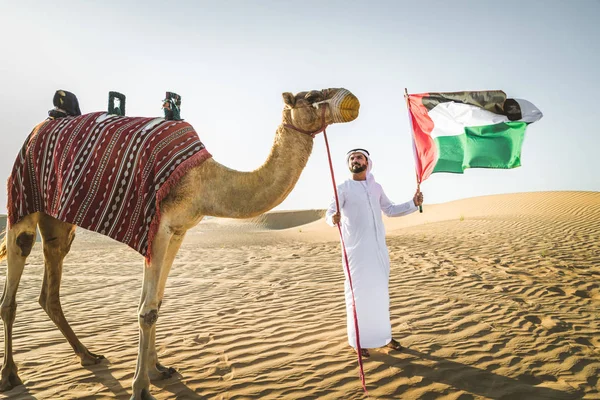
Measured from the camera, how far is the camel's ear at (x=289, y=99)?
2.94 metres

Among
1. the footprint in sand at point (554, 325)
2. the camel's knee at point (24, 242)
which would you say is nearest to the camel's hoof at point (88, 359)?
the camel's knee at point (24, 242)

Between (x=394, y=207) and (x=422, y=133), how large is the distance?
1044 millimetres

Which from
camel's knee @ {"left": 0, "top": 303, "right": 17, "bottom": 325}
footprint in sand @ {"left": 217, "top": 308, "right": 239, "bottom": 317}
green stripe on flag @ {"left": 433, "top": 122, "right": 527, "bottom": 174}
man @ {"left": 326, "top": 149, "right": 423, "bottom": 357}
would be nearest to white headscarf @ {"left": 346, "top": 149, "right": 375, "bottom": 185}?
man @ {"left": 326, "top": 149, "right": 423, "bottom": 357}

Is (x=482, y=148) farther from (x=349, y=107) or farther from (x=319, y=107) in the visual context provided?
(x=319, y=107)

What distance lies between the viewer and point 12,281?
12.4 feet

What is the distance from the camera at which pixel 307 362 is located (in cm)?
411

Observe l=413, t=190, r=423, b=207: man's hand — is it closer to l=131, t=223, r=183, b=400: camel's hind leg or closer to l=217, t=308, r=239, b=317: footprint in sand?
l=131, t=223, r=183, b=400: camel's hind leg

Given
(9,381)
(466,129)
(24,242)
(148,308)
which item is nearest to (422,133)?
(466,129)

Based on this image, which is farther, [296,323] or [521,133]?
[296,323]

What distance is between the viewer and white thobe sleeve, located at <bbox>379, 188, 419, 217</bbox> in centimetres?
455

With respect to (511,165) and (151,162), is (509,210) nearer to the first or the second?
(511,165)

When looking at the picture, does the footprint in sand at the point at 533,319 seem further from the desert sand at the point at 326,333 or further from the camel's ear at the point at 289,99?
the camel's ear at the point at 289,99

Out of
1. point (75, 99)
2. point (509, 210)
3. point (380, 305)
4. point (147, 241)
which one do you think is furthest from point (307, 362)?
point (509, 210)

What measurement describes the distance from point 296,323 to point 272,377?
181 centimetres
